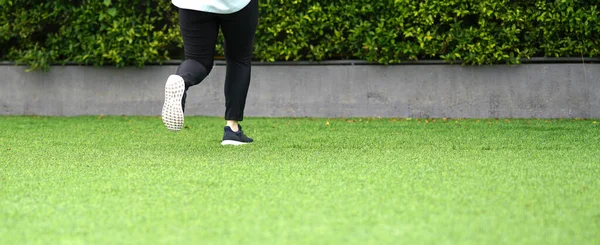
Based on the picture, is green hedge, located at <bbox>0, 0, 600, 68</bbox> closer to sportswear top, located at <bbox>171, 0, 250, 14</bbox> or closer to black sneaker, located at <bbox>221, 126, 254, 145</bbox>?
black sneaker, located at <bbox>221, 126, 254, 145</bbox>

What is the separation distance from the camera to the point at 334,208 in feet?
9.58

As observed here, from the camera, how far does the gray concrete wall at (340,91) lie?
7.49m

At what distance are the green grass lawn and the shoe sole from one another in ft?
0.59

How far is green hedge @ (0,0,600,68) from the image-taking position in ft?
24.4

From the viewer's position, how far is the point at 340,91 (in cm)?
772

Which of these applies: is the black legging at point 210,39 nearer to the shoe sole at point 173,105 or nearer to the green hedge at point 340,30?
the shoe sole at point 173,105

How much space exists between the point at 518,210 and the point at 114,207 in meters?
1.29

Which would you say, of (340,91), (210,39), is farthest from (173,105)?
(340,91)

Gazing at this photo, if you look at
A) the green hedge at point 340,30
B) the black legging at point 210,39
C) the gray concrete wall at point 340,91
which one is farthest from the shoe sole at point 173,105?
the gray concrete wall at point 340,91

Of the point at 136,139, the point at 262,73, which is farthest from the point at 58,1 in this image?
the point at 136,139

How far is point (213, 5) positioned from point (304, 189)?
1.71m

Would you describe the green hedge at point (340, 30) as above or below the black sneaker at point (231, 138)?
above

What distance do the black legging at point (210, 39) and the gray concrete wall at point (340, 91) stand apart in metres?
2.59

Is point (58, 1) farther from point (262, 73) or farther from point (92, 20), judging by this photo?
point (262, 73)
